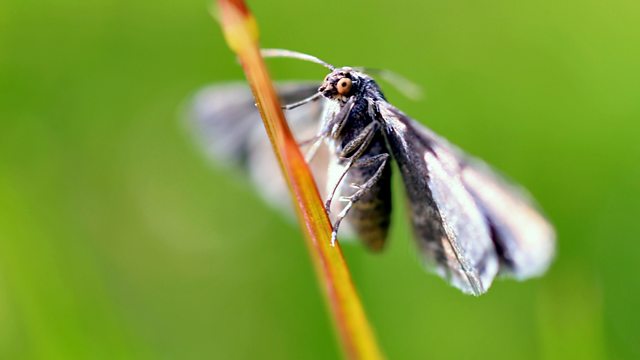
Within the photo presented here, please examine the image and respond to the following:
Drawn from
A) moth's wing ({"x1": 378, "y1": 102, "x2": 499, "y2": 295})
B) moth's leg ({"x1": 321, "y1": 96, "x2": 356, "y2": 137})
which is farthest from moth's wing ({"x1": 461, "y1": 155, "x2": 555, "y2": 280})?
moth's leg ({"x1": 321, "y1": 96, "x2": 356, "y2": 137})

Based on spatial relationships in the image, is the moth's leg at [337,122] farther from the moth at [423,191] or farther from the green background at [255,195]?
the green background at [255,195]

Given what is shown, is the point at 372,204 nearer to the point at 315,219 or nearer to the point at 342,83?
the point at 342,83

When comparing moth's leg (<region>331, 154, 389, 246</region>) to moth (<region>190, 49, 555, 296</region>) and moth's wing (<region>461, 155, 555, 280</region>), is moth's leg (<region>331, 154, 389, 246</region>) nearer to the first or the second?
moth (<region>190, 49, 555, 296</region>)

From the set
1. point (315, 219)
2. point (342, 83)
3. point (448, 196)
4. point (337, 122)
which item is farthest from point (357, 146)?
point (315, 219)

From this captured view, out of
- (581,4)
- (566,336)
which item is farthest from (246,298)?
(581,4)

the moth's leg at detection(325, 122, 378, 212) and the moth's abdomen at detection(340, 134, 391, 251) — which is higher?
the moth's leg at detection(325, 122, 378, 212)

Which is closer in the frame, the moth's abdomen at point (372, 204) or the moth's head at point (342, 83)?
the moth's head at point (342, 83)

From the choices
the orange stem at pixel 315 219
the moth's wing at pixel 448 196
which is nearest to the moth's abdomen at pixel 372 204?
the moth's wing at pixel 448 196
